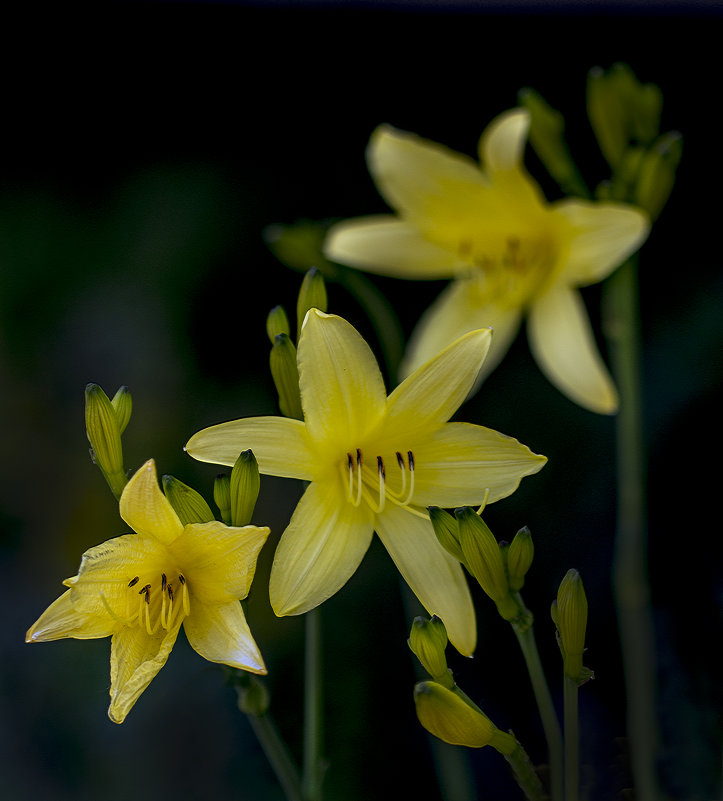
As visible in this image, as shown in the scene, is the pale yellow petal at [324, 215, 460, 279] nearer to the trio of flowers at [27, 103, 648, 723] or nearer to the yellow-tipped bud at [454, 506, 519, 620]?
the trio of flowers at [27, 103, 648, 723]

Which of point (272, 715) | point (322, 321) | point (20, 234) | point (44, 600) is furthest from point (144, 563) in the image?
point (20, 234)

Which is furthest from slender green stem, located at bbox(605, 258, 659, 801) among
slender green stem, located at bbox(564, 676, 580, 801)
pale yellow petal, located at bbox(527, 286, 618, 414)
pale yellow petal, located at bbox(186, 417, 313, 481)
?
pale yellow petal, located at bbox(186, 417, 313, 481)

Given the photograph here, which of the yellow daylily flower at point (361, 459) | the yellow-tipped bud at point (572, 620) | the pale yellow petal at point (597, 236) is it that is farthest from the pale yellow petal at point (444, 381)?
the pale yellow petal at point (597, 236)

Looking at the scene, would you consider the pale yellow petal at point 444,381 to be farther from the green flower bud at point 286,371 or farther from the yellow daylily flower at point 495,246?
the yellow daylily flower at point 495,246

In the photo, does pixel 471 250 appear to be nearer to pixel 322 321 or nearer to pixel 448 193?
pixel 448 193

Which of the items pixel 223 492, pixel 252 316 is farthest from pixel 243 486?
pixel 252 316
